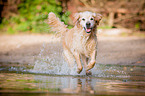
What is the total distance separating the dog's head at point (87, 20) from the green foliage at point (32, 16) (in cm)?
945

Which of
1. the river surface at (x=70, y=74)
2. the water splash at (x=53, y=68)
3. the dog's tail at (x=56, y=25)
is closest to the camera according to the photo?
the river surface at (x=70, y=74)

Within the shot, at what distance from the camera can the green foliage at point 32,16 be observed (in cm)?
1658

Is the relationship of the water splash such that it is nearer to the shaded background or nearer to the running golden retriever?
the running golden retriever

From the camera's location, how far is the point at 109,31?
51.1 feet

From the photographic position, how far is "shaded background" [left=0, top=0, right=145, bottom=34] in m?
16.3

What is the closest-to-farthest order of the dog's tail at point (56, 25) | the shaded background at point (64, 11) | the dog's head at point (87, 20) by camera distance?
the dog's head at point (87, 20) < the dog's tail at point (56, 25) < the shaded background at point (64, 11)

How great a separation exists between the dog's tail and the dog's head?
110 cm

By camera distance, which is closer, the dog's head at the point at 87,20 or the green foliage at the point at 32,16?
the dog's head at the point at 87,20

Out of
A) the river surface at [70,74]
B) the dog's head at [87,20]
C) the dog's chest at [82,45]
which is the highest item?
the dog's head at [87,20]

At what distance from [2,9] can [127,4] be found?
717 centimetres

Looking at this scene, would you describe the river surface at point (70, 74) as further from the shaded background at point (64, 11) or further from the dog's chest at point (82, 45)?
the shaded background at point (64, 11)

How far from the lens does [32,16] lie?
1706 centimetres

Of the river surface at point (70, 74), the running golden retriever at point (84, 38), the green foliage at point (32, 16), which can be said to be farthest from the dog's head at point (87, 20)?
the green foliage at point (32, 16)

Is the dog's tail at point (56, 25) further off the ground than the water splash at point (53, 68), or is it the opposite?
the dog's tail at point (56, 25)
